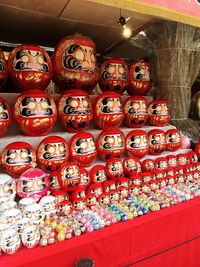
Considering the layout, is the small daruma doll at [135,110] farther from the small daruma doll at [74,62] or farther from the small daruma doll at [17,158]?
the small daruma doll at [17,158]

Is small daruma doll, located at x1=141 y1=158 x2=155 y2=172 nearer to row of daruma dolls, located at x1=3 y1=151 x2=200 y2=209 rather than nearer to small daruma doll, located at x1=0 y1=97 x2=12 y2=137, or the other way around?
row of daruma dolls, located at x1=3 y1=151 x2=200 y2=209

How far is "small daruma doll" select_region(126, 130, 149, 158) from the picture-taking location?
2080 millimetres

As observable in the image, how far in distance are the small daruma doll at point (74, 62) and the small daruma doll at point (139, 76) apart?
16.2 inches

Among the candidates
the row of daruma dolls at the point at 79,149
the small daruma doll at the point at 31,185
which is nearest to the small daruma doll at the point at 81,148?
the row of daruma dolls at the point at 79,149

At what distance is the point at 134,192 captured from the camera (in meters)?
1.89

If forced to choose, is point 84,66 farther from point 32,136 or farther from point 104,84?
point 32,136

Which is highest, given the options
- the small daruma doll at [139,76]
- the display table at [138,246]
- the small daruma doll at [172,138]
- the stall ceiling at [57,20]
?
the stall ceiling at [57,20]

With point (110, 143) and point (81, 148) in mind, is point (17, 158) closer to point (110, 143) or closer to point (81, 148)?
point (81, 148)

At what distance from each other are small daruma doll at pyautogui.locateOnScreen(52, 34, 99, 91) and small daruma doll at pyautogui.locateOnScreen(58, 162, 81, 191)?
2.27ft

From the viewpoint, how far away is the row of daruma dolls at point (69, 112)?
5.53 feet

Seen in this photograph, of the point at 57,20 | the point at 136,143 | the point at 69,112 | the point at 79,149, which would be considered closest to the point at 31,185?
the point at 79,149

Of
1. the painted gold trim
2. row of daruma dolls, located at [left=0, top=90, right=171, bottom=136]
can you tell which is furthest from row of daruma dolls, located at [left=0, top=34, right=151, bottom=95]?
the painted gold trim

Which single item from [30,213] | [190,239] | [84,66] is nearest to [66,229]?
[30,213]

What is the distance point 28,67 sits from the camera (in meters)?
1.75
